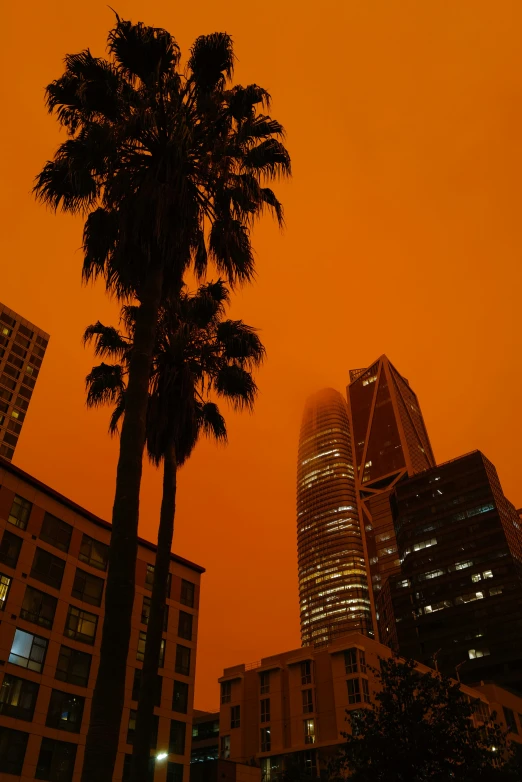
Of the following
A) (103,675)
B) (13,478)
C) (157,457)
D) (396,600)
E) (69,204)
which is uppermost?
(396,600)

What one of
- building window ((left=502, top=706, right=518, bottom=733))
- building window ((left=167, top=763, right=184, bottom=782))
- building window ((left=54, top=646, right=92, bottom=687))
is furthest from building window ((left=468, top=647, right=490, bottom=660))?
building window ((left=54, top=646, right=92, bottom=687))

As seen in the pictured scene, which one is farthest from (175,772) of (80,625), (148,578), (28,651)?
(28,651)

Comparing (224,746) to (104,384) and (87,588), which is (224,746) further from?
(104,384)

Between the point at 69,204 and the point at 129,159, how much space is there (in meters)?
1.74

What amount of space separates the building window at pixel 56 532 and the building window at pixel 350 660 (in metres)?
45.0

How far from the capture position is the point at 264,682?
275 ft

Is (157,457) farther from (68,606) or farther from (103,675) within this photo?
(68,606)

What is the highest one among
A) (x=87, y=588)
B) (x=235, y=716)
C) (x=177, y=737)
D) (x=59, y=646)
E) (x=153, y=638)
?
(x=235, y=716)

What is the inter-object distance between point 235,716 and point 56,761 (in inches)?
2096

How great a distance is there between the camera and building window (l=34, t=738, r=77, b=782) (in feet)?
122

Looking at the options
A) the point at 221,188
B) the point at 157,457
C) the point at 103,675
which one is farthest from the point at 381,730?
the point at 221,188

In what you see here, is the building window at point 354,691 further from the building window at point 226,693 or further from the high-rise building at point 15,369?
the high-rise building at point 15,369

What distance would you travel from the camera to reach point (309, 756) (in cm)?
7544

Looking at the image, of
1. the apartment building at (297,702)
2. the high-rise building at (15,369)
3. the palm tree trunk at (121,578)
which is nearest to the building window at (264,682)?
the apartment building at (297,702)
